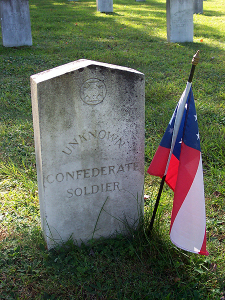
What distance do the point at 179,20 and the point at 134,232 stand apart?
8.35 m

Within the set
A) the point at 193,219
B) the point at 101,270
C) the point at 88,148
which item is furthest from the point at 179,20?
the point at 101,270

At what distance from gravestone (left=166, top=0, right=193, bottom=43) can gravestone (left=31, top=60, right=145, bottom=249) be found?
789cm

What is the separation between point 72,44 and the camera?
9352 millimetres

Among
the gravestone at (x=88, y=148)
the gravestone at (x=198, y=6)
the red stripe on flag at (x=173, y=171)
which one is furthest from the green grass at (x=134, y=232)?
the gravestone at (x=198, y=6)

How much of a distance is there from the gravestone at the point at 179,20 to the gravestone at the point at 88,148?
7.89 metres

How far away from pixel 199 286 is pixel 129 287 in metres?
0.52

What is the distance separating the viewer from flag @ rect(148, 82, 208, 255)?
7.36 feet

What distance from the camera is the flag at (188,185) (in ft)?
7.36

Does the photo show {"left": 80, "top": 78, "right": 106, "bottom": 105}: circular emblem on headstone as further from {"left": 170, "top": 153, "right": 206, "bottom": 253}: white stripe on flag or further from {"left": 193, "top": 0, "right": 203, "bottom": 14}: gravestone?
{"left": 193, "top": 0, "right": 203, "bottom": 14}: gravestone

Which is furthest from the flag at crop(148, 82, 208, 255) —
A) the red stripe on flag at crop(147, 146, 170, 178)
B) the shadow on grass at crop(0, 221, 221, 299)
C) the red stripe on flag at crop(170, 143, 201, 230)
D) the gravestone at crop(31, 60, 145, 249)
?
the gravestone at crop(31, 60, 145, 249)

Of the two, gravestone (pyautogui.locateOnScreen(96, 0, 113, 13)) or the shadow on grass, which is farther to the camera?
gravestone (pyautogui.locateOnScreen(96, 0, 113, 13))

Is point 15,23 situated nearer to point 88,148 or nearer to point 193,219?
point 88,148

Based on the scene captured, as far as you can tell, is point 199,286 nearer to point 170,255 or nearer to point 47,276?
point 170,255

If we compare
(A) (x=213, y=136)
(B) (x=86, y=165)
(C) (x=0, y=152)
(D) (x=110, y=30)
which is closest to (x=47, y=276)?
(B) (x=86, y=165)
